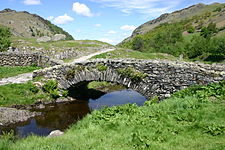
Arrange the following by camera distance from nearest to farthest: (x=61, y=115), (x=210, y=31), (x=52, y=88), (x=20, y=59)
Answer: (x=61, y=115), (x=52, y=88), (x=20, y=59), (x=210, y=31)

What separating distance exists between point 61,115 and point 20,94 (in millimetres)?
4259

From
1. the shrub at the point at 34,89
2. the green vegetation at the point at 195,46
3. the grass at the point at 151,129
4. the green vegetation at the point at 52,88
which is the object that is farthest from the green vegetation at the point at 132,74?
the green vegetation at the point at 195,46

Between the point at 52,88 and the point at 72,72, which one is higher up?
the point at 72,72

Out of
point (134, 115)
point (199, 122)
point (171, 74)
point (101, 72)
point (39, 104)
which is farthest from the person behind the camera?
point (39, 104)

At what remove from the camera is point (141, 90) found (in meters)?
16.1

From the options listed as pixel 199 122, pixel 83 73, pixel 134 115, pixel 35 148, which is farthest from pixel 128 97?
pixel 35 148

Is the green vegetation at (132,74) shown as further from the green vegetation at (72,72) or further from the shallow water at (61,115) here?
the green vegetation at (72,72)

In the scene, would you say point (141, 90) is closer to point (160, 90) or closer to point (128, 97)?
point (160, 90)

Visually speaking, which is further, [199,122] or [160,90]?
[160,90]

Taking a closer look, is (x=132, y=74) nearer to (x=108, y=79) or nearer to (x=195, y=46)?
(x=108, y=79)

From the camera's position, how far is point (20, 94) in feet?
62.6

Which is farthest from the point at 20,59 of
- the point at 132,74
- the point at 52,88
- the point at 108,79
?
the point at 132,74

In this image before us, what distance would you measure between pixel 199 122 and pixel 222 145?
76.6 inches

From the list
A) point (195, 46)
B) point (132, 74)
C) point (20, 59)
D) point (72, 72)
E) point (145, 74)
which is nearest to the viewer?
point (145, 74)
